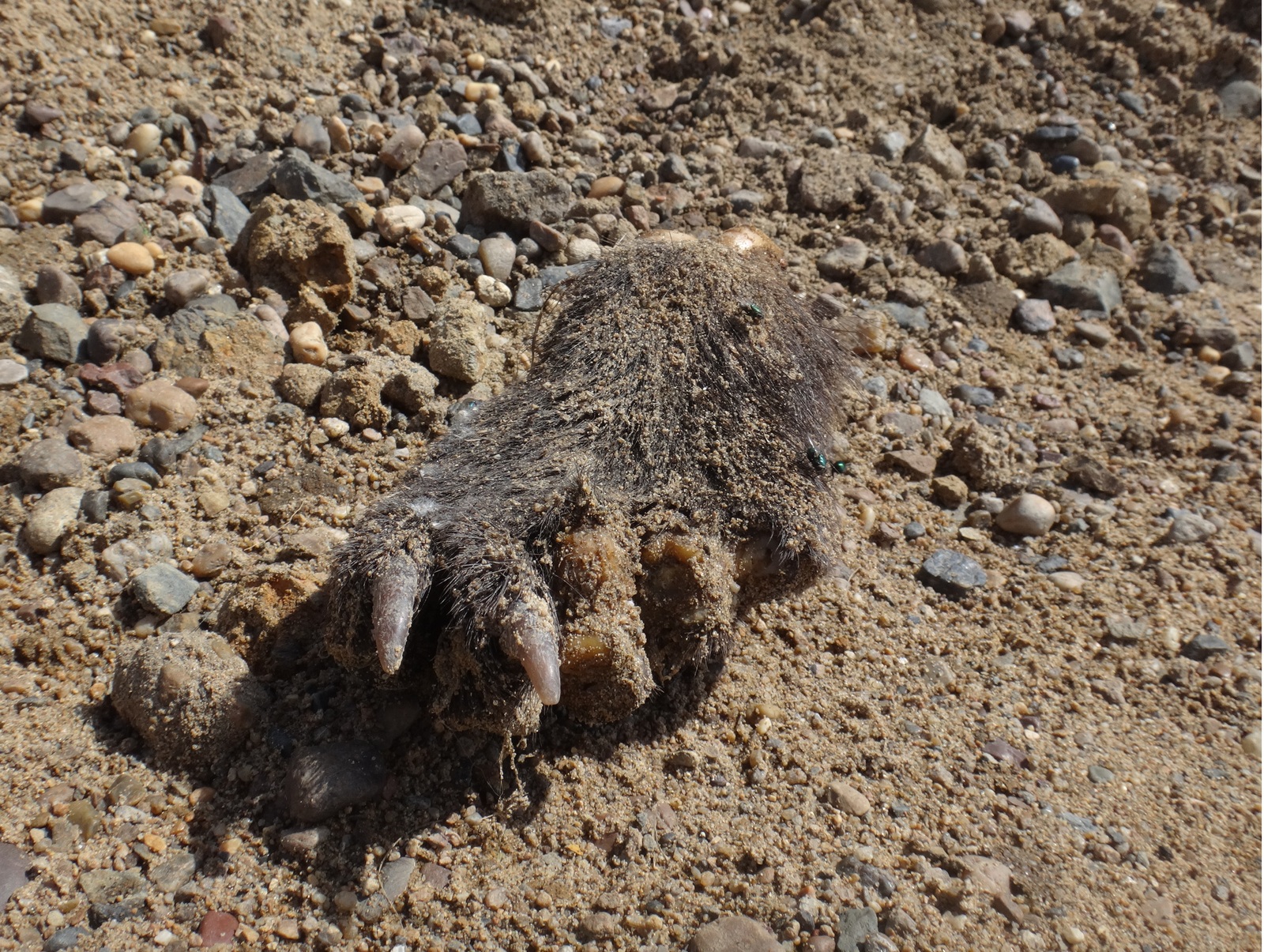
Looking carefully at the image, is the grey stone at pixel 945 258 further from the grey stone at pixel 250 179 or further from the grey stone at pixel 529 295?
the grey stone at pixel 250 179

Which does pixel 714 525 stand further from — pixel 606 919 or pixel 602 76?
pixel 602 76

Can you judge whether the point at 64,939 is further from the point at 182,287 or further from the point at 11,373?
the point at 182,287

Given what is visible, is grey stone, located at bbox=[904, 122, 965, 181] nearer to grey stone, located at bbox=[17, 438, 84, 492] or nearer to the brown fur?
the brown fur

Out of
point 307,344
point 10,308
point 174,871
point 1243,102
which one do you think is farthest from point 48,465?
point 1243,102

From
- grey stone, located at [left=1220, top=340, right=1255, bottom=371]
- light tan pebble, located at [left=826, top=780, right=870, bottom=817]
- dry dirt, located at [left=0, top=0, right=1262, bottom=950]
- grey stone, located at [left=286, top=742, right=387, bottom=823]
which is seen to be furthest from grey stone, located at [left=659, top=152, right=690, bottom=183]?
grey stone, located at [left=286, top=742, right=387, bottom=823]

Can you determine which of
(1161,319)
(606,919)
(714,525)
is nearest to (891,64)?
(1161,319)

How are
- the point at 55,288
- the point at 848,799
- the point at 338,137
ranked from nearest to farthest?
the point at 848,799, the point at 55,288, the point at 338,137
